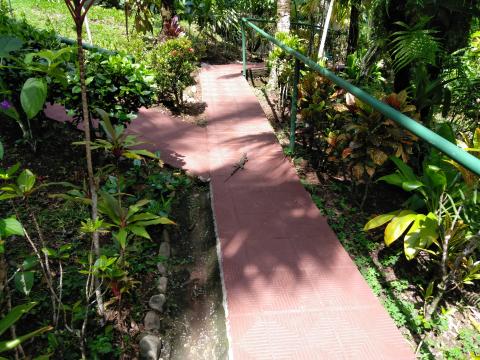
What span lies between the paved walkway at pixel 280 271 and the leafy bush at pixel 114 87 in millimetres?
925

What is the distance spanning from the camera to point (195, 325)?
2.32 metres

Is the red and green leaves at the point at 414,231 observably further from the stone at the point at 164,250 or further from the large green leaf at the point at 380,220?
the stone at the point at 164,250

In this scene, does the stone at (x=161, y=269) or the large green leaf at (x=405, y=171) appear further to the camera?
the large green leaf at (x=405, y=171)

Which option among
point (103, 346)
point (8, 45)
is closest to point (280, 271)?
point (103, 346)

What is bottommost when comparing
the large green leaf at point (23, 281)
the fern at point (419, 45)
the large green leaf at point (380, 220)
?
the large green leaf at point (380, 220)

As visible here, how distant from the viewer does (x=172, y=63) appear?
17.0 ft

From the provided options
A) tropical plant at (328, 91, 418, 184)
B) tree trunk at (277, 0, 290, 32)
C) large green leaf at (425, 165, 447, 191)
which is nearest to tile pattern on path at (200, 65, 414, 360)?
tropical plant at (328, 91, 418, 184)

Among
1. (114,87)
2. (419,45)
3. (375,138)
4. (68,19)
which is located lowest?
(375,138)

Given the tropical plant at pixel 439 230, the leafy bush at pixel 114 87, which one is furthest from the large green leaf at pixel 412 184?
the leafy bush at pixel 114 87

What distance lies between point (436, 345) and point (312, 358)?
80 centimetres

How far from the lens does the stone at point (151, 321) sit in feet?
7.25

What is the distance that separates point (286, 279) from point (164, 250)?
93 centimetres

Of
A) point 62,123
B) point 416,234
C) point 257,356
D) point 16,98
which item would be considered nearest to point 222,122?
point 62,123

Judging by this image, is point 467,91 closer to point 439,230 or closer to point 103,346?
point 439,230
